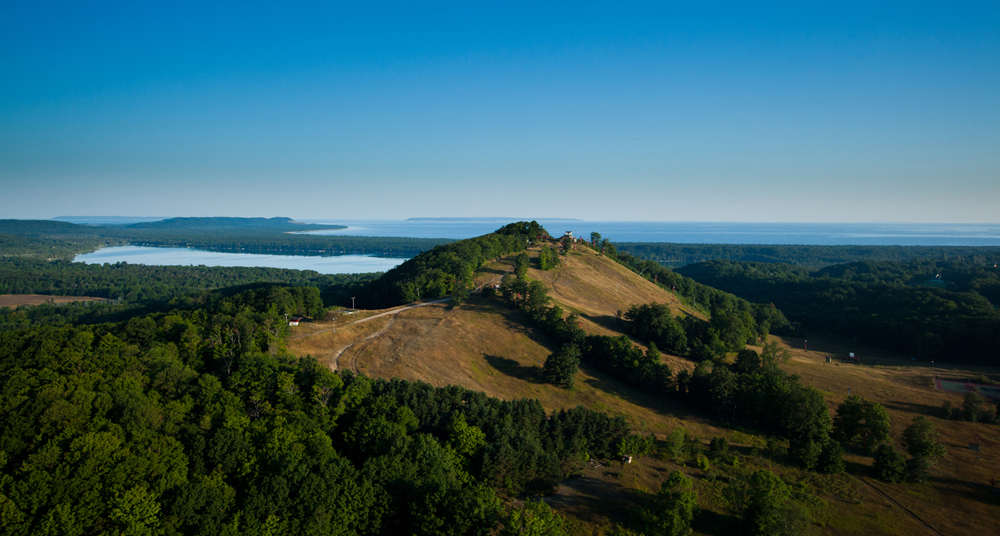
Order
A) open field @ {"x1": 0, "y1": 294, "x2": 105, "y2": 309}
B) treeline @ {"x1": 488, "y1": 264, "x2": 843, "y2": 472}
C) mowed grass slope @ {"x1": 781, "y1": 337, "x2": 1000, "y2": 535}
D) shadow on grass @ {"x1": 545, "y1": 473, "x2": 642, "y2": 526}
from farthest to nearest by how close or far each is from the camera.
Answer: open field @ {"x1": 0, "y1": 294, "x2": 105, "y2": 309}
treeline @ {"x1": 488, "y1": 264, "x2": 843, "y2": 472}
mowed grass slope @ {"x1": 781, "y1": 337, "x2": 1000, "y2": 535}
shadow on grass @ {"x1": 545, "y1": 473, "x2": 642, "y2": 526}

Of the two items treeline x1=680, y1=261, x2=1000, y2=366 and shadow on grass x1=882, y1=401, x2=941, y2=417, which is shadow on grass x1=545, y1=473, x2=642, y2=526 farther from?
treeline x1=680, y1=261, x2=1000, y2=366

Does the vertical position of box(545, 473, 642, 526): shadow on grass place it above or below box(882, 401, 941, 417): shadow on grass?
below

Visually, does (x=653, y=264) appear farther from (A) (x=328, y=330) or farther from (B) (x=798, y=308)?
(A) (x=328, y=330)

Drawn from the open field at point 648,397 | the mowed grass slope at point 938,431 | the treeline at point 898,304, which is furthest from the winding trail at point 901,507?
the treeline at point 898,304

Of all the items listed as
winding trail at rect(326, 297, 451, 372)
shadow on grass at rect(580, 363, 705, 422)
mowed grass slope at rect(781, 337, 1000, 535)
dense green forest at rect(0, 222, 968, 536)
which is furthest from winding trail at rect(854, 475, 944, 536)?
winding trail at rect(326, 297, 451, 372)

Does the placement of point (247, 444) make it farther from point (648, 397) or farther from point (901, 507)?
point (901, 507)

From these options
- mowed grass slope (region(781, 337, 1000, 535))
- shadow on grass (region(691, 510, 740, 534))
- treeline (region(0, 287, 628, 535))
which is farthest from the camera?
mowed grass slope (region(781, 337, 1000, 535))

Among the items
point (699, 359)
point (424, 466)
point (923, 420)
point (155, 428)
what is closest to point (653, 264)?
point (699, 359)

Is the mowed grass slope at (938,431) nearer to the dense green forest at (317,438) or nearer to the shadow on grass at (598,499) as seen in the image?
the dense green forest at (317,438)
